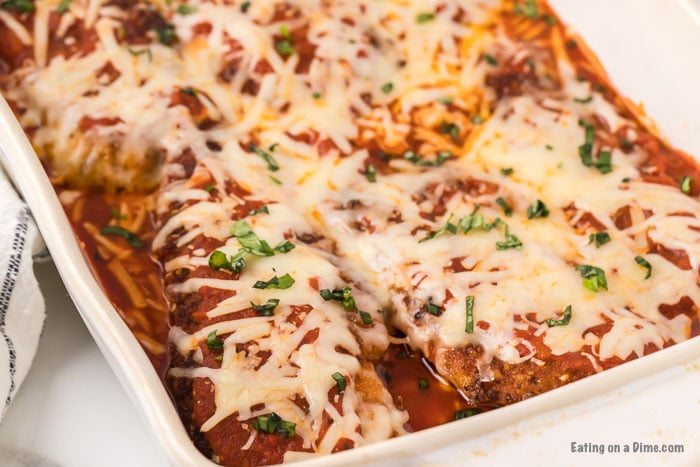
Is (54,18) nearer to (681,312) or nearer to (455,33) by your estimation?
(455,33)

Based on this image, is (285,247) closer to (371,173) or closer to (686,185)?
(371,173)

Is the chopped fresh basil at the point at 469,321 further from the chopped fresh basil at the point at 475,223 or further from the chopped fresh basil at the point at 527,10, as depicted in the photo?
the chopped fresh basil at the point at 527,10

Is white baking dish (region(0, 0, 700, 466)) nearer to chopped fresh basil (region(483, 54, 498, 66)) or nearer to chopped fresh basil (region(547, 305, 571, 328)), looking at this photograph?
chopped fresh basil (region(547, 305, 571, 328))

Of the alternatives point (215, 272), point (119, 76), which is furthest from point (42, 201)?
point (119, 76)

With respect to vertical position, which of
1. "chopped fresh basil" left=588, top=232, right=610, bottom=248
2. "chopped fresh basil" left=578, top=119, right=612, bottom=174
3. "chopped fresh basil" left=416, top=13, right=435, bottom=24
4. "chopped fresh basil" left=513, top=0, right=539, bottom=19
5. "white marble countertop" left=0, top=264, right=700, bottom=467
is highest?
"chopped fresh basil" left=513, top=0, right=539, bottom=19

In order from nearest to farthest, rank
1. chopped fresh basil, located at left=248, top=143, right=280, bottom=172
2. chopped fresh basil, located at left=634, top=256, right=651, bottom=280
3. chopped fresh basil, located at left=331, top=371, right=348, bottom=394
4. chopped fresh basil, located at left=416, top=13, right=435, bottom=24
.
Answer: chopped fresh basil, located at left=331, top=371, right=348, bottom=394 < chopped fresh basil, located at left=634, top=256, right=651, bottom=280 < chopped fresh basil, located at left=248, top=143, right=280, bottom=172 < chopped fresh basil, located at left=416, top=13, right=435, bottom=24

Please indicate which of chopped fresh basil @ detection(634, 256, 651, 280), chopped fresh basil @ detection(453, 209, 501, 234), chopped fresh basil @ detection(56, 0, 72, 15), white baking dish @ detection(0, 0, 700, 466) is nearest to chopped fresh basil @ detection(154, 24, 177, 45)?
chopped fresh basil @ detection(56, 0, 72, 15)

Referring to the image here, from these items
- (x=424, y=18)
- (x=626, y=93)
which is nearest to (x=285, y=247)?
(x=424, y=18)
